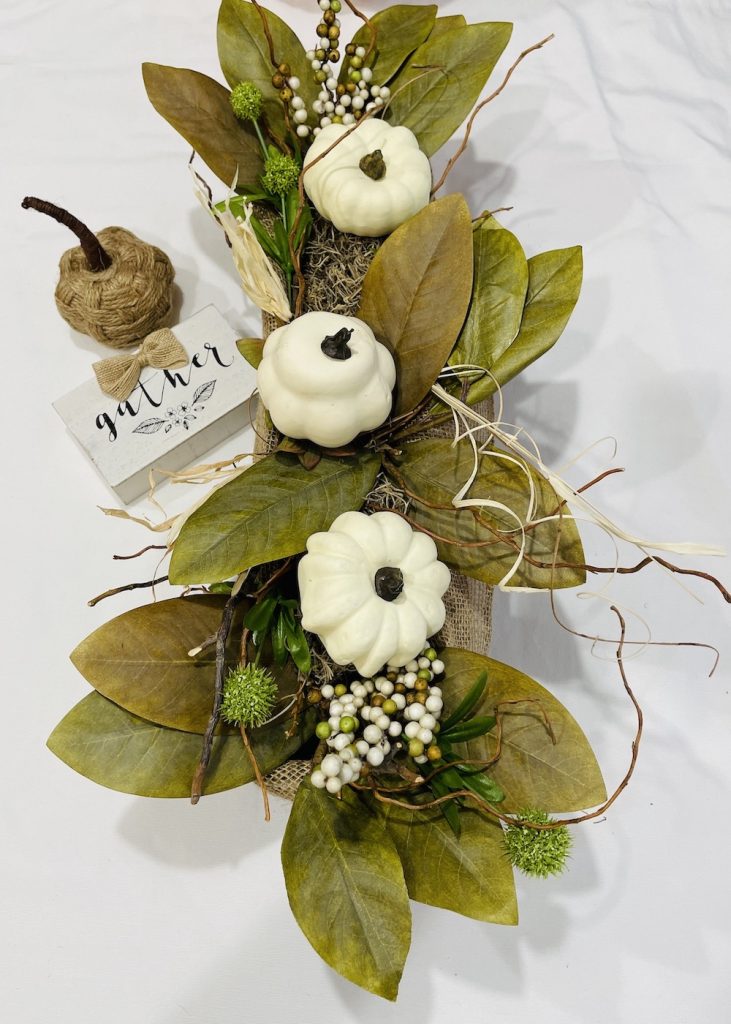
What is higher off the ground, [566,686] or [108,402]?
[108,402]

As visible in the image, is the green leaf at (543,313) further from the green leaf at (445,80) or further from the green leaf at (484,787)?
the green leaf at (484,787)

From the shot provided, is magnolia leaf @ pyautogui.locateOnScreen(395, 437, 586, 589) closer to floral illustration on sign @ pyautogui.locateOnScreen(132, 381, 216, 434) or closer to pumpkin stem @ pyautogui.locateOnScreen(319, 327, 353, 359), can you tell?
pumpkin stem @ pyautogui.locateOnScreen(319, 327, 353, 359)

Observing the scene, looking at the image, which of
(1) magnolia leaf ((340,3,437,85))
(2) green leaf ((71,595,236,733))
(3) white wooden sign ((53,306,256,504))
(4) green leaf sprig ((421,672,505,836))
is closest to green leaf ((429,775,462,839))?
(4) green leaf sprig ((421,672,505,836))

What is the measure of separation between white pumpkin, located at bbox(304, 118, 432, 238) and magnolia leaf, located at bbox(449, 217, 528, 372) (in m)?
0.09

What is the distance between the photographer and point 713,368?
1195 mm

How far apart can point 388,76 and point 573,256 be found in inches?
13.1

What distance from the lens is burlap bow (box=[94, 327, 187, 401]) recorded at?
104cm

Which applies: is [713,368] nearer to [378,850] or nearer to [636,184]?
→ [636,184]

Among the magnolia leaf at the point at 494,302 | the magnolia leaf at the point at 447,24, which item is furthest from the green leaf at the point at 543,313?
the magnolia leaf at the point at 447,24

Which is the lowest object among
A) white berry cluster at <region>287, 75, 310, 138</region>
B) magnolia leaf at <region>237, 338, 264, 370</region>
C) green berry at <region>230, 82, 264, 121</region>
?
magnolia leaf at <region>237, 338, 264, 370</region>

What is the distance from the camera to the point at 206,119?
891 millimetres

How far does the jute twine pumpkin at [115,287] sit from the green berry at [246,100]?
0.89 feet

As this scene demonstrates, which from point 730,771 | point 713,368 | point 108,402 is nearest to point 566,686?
point 730,771

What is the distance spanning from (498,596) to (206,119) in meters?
0.69
